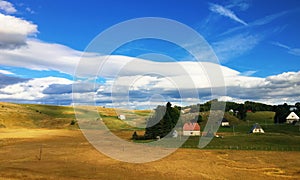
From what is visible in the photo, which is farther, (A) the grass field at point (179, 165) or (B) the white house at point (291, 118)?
(B) the white house at point (291, 118)

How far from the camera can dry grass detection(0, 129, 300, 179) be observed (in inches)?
1490

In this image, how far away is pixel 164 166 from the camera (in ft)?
149

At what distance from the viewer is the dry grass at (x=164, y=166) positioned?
124ft

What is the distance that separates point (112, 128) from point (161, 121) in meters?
63.6

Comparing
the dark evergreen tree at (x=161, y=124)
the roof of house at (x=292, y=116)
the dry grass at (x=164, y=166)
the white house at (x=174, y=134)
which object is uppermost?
the roof of house at (x=292, y=116)

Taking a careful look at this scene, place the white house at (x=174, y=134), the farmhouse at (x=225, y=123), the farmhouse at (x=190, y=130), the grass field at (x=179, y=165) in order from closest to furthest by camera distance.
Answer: the grass field at (x=179, y=165) < the white house at (x=174, y=134) < the farmhouse at (x=190, y=130) < the farmhouse at (x=225, y=123)

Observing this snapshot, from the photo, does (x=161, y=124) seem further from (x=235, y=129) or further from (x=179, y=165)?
(x=179, y=165)

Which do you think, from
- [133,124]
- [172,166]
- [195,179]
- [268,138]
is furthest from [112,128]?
[195,179]

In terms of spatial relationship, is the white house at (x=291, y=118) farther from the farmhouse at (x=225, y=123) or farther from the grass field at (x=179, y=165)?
the grass field at (x=179, y=165)

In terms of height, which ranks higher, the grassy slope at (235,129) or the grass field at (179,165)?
the grassy slope at (235,129)

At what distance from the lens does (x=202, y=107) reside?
195500mm

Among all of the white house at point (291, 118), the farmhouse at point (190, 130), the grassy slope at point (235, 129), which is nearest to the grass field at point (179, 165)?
the grassy slope at point (235, 129)

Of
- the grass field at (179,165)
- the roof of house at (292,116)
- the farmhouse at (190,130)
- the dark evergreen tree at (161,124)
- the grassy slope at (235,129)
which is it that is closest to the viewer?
the grass field at (179,165)

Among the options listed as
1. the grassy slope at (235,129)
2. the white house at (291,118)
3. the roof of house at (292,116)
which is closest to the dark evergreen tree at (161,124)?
the grassy slope at (235,129)
